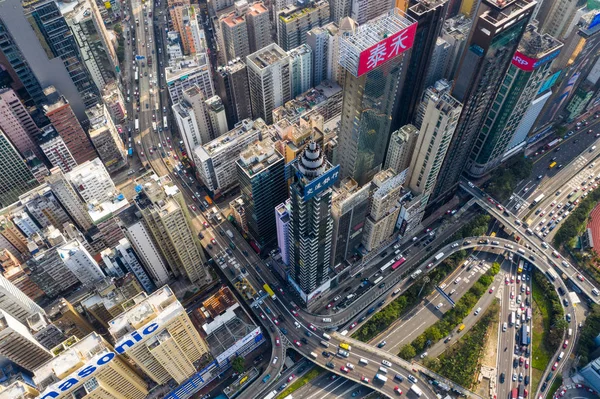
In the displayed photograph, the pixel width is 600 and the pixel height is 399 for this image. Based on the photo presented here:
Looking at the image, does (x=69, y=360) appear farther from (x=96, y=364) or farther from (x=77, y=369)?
(x=96, y=364)

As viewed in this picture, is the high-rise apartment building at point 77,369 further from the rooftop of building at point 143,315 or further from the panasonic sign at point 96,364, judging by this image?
the rooftop of building at point 143,315

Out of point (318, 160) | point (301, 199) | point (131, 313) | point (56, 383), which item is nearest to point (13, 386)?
point (56, 383)

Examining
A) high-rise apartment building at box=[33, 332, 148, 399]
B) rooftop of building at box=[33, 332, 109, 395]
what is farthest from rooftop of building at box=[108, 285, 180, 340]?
high-rise apartment building at box=[33, 332, 148, 399]

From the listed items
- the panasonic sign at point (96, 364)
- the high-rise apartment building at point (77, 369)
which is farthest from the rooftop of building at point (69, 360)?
the panasonic sign at point (96, 364)

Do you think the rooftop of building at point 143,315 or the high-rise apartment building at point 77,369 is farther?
the rooftop of building at point 143,315

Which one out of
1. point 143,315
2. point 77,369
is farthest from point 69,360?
point 143,315

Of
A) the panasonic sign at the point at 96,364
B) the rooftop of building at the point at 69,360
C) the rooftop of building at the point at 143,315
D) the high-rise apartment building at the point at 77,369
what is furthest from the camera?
the rooftop of building at the point at 143,315

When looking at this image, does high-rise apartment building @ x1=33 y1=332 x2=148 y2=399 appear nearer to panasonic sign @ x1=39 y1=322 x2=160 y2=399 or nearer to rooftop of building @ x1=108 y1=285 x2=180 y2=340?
panasonic sign @ x1=39 y1=322 x2=160 y2=399
